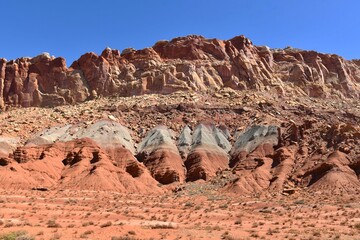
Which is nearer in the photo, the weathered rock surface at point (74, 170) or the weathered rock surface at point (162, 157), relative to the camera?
the weathered rock surface at point (74, 170)

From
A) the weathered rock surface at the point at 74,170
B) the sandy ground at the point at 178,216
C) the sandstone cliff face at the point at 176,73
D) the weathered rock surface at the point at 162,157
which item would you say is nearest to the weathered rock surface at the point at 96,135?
the weathered rock surface at the point at 74,170

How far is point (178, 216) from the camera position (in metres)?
31.8

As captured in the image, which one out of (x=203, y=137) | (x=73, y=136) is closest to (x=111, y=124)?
(x=73, y=136)

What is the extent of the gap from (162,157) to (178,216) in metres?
28.6

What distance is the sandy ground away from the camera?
22.0 metres

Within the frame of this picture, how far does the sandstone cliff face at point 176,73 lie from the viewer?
9012cm

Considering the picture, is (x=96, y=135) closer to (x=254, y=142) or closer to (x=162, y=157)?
(x=162, y=157)

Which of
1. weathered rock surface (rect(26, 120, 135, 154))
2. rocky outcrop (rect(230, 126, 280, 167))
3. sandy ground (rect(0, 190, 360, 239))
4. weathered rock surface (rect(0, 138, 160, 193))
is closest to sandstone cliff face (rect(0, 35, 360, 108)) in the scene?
weathered rock surface (rect(26, 120, 135, 154))

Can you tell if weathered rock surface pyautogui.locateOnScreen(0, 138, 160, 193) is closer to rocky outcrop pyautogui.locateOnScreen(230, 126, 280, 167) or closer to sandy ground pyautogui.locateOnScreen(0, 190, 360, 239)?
sandy ground pyautogui.locateOnScreen(0, 190, 360, 239)

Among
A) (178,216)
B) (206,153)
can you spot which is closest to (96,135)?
(206,153)

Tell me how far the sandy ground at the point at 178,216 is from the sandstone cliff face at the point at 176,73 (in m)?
44.6

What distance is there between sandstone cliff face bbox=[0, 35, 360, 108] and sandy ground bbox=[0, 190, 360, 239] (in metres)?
44.6

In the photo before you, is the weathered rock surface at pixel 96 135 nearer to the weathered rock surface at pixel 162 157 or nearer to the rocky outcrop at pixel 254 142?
the weathered rock surface at pixel 162 157

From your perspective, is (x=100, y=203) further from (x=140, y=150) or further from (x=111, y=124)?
(x=111, y=124)
